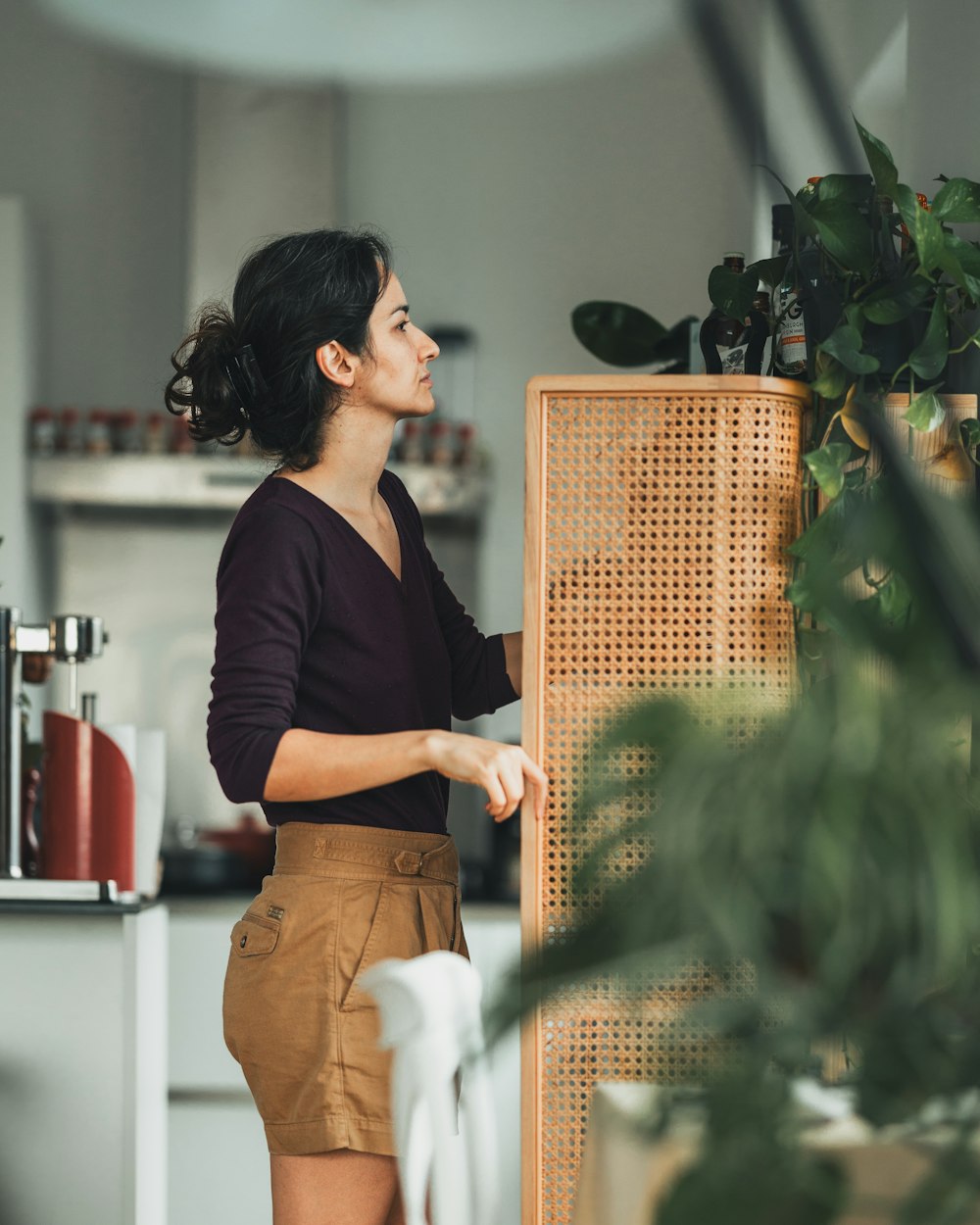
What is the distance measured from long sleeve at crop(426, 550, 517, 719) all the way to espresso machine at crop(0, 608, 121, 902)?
0.87 metres

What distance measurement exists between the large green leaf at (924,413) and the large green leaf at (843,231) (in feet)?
0.52

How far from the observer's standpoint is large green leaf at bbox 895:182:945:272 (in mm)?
1491

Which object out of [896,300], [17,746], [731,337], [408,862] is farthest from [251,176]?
[408,862]

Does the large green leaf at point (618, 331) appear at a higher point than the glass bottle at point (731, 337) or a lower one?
higher

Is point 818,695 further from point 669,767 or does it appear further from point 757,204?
point 757,204

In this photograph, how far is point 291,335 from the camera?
1558 mm

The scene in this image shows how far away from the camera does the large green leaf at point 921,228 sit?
1.49 m

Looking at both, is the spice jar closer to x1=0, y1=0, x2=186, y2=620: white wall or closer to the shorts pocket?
x1=0, y1=0, x2=186, y2=620: white wall

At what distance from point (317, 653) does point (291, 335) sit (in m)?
0.35

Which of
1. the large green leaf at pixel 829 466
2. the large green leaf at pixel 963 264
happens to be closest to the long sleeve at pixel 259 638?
the large green leaf at pixel 829 466

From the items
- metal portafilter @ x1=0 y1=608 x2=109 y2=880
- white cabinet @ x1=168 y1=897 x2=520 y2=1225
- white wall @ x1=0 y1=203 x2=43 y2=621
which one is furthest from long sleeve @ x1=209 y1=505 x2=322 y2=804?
white wall @ x1=0 y1=203 x2=43 y2=621

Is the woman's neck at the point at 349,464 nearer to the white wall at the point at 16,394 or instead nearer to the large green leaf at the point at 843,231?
the large green leaf at the point at 843,231

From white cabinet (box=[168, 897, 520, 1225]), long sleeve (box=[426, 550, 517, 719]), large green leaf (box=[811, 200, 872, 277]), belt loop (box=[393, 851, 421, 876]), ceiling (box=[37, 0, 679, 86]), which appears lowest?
white cabinet (box=[168, 897, 520, 1225])

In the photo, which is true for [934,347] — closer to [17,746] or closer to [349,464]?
[349,464]
